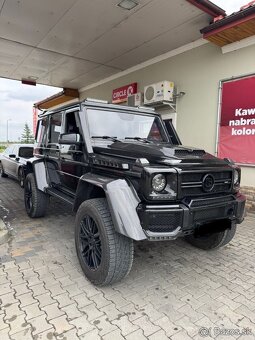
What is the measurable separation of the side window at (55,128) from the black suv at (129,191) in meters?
0.29

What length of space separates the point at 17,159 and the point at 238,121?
6.30 metres

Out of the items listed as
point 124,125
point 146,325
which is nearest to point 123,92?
point 124,125

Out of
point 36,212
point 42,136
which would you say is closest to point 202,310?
point 36,212

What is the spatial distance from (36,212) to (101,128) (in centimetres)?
222

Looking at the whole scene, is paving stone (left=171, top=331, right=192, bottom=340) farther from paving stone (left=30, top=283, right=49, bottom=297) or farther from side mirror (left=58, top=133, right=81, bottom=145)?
side mirror (left=58, top=133, right=81, bottom=145)

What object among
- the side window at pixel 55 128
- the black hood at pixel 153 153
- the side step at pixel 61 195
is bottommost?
the side step at pixel 61 195

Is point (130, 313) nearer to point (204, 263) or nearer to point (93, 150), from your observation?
point (204, 263)

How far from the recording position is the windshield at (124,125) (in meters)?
3.40

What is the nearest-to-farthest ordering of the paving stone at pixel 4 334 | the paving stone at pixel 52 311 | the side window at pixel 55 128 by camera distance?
the paving stone at pixel 4 334
the paving stone at pixel 52 311
the side window at pixel 55 128

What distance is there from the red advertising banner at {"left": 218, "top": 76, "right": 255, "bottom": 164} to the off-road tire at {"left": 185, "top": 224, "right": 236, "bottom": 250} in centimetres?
283

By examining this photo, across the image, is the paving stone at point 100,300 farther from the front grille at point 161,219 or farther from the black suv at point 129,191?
the front grille at point 161,219

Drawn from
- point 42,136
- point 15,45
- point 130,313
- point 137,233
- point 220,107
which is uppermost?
point 15,45

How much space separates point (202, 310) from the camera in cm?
231

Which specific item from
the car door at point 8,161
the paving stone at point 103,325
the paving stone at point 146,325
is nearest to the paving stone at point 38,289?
the paving stone at point 103,325
